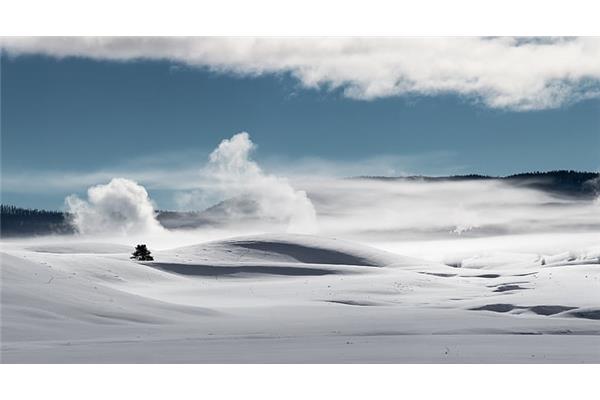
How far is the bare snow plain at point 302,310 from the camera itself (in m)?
16.3

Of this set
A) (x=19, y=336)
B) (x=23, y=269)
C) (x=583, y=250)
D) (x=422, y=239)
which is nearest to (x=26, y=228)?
(x=23, y=269)

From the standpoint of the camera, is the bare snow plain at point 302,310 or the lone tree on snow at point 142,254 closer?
the bare snow plain at point 302,310

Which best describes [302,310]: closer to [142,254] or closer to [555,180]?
[555,180]

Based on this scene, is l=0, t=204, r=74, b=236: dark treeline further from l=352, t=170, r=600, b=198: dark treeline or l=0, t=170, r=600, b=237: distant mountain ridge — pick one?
l=352, t=170, r=600, b=198: dark treeline

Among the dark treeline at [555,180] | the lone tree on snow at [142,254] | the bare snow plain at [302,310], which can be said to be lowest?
the bare snow plain at [302,310]

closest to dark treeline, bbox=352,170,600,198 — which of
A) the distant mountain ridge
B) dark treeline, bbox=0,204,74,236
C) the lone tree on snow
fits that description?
the distant mountain ridge

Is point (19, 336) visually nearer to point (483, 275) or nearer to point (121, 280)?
point (121, 280)

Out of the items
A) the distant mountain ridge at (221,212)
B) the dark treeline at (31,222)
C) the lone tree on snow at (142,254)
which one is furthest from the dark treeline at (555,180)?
the lone tree on snow at (142,254)

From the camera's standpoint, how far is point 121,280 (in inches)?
1050

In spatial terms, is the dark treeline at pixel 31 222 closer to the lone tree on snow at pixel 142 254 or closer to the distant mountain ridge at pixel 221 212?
the distant mountain ridge at pixel 221 212

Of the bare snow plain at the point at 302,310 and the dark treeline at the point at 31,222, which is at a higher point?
the dark treeline at the point at 31,222

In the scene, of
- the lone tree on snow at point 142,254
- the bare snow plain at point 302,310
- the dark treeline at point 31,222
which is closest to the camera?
the bare snow plain at point 302,310

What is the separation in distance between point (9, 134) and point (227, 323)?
6.29m

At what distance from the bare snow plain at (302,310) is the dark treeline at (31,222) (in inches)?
26.8
